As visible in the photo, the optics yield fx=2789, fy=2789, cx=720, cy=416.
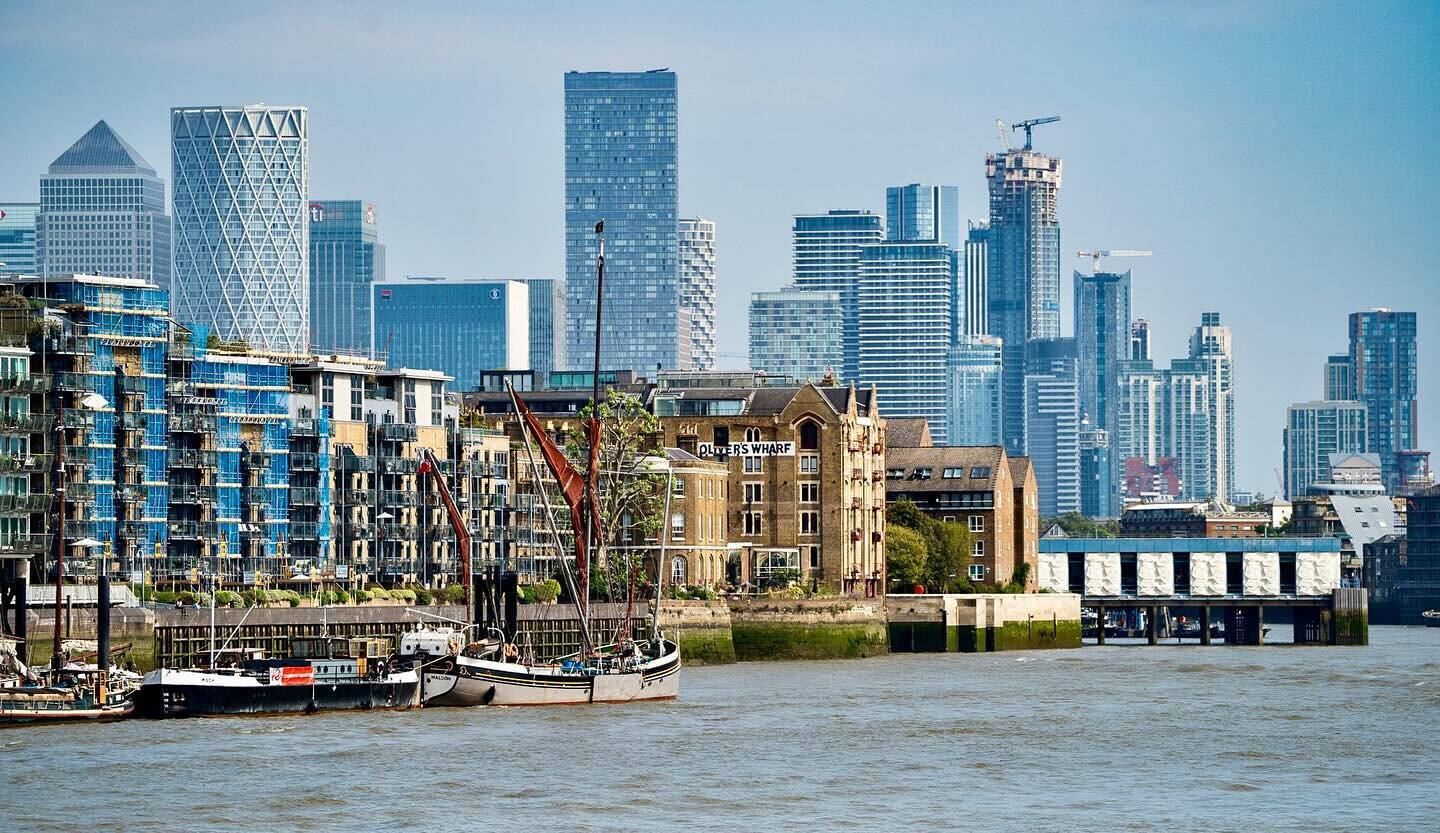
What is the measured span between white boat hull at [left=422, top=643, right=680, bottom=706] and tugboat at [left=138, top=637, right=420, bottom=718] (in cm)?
170

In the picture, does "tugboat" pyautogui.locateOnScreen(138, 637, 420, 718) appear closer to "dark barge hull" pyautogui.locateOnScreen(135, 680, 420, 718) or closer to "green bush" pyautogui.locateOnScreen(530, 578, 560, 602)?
"dark barge hull" pyautogui.locateOnScreen(135, 680, 420, 718)

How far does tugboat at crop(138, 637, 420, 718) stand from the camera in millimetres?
125188

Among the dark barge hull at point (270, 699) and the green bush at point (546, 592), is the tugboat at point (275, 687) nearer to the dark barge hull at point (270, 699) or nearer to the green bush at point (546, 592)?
the dark barge hull at point (270, 699)

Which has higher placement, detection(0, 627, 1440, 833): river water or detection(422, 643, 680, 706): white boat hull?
detection(422, 643, 680, 706): white boat hull

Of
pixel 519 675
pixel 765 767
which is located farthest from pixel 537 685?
pixel 765 767

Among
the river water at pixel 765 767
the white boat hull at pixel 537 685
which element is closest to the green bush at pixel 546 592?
the river water at pixel 765 767

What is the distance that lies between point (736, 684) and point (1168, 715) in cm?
2802

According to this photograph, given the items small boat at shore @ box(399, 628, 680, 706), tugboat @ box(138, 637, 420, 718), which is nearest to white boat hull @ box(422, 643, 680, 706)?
small boat at shore @ box(399, 628, 680, 706)

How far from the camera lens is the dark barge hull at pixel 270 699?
12512cm

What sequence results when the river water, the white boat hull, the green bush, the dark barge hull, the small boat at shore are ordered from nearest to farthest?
the river water, the dark barge hull, the white boat hull, the small boat at shore, the green bush

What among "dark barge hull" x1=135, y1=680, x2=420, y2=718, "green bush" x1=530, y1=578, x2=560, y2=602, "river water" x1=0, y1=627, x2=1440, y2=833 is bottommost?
"river water" x1=0, y1=627, x2=1440, y2=833

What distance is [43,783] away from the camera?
101m

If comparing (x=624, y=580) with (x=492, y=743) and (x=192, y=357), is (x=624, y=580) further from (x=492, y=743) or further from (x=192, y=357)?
(x=492, y=743)

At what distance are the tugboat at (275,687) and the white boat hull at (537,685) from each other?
1.70 m
